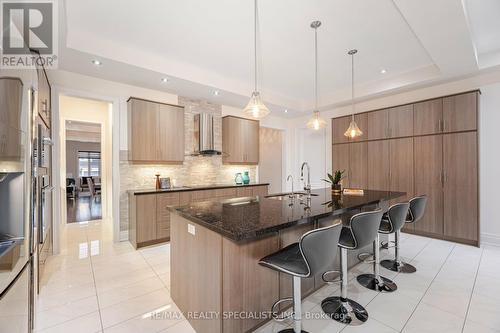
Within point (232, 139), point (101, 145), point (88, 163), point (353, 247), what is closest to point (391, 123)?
point (232, 139)

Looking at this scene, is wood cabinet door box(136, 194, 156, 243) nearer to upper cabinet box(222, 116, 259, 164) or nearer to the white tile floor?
the white tile floor

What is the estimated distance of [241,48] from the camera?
3324 millimetres

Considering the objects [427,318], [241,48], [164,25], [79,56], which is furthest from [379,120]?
[79,56]

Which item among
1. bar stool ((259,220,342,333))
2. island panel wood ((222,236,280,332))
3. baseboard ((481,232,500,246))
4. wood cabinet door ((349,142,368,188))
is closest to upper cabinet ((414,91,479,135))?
wood cabinet door ((349,142,368,188))

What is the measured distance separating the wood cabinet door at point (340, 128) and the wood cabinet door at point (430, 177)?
137cm

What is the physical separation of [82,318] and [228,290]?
1471 millimetres

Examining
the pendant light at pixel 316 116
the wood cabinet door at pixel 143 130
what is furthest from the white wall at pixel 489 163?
the wood cabinet door at pixel 143 130

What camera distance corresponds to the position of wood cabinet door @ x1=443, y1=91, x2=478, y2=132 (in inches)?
142

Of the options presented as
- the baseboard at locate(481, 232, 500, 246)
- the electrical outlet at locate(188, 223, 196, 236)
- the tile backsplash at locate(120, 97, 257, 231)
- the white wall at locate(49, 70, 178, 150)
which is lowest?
the baseboard at locate(481, 232, 500, 246)

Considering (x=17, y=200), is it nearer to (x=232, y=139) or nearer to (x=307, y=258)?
(x=307, y=258)

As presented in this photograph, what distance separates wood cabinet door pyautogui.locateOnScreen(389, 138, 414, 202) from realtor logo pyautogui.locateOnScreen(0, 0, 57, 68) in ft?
17.5

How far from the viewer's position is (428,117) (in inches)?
160

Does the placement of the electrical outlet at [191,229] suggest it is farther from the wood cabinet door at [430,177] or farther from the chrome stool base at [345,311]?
the wood cabinet door at [430,177]

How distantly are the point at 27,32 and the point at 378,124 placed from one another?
220 inches
